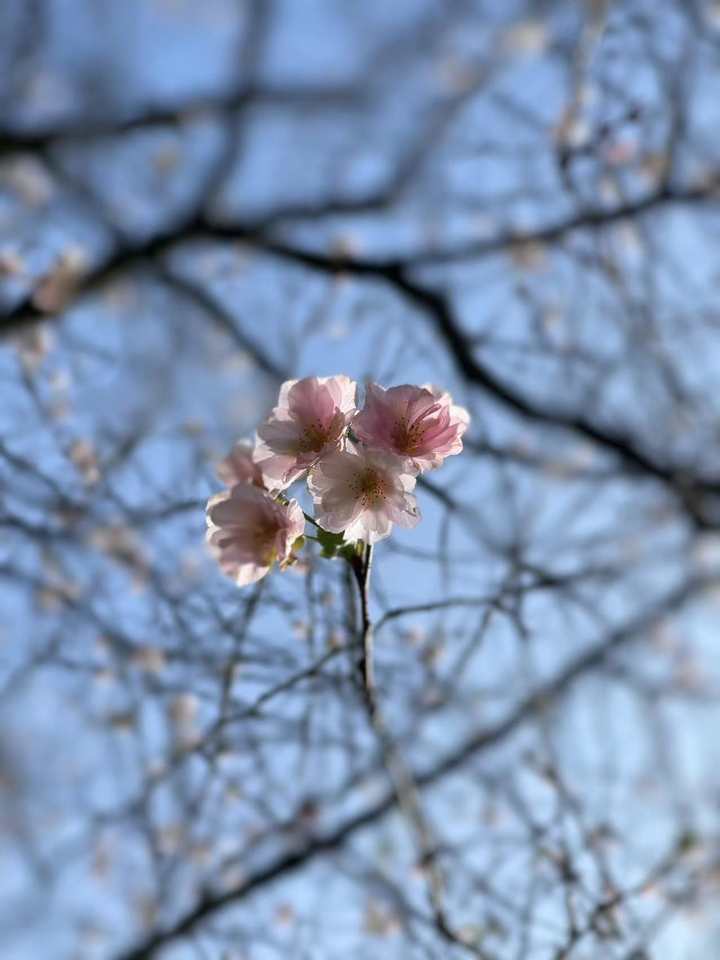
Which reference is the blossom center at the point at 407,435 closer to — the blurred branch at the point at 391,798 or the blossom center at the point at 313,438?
the blossom center at the point at 313,438

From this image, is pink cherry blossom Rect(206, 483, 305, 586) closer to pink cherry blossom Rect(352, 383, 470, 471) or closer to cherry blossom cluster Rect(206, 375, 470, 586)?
cherry blossom cluster Rect(206, 375, 470, 586)

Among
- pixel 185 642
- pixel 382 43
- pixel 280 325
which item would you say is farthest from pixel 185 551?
pixel 382 43

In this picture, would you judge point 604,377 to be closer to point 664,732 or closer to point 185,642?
point 664,732

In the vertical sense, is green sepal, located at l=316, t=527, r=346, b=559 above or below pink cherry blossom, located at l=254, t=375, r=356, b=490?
below

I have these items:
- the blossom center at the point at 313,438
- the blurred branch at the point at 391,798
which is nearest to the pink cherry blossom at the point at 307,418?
the blossom center at the point at 313,438

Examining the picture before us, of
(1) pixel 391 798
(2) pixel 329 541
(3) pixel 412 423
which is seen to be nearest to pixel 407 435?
(3) pixel 412 423

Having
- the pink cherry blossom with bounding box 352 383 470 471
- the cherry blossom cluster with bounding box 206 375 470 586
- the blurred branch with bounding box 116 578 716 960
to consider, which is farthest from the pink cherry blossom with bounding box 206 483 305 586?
the blurred branch with bounding box 116 578 716 960

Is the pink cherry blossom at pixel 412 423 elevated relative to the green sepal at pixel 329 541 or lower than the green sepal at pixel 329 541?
elevated
